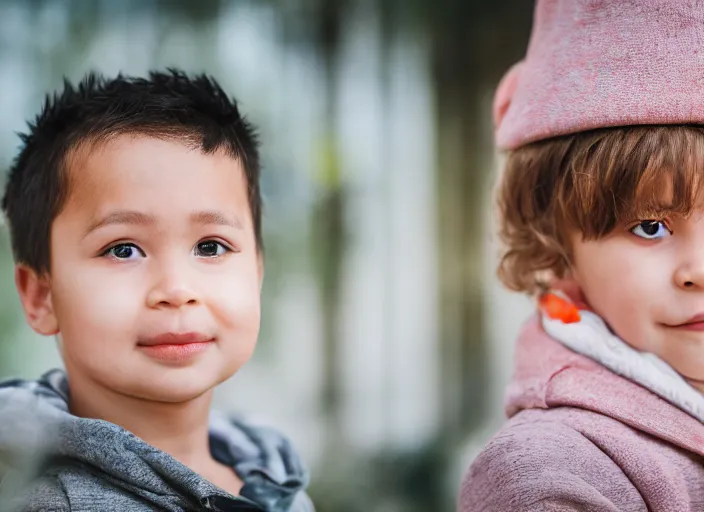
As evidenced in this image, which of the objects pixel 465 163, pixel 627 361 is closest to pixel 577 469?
pixel 627 361

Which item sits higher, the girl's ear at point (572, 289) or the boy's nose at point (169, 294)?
the boy's nose at point (169, 294)

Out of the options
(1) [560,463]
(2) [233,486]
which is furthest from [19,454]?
(1) [560,463]

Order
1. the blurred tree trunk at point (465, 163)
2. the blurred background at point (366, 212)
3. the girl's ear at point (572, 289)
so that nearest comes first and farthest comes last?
1. the girl's ear at point (572, 289)
2. the blurred background at point (366, 212)
3. the blurred tree trunk at point (465, 163)

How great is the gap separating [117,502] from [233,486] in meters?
0.18

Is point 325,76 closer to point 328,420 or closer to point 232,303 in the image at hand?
point 328,420

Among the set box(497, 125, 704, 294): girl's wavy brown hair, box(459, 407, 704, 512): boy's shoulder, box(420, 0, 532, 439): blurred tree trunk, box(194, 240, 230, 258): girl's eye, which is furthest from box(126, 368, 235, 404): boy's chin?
box(420, 0, 532, 439): blurred tree trunk

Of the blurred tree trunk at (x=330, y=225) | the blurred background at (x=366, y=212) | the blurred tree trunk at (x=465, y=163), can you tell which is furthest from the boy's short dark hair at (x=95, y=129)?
the blurred tree trunk at (x=465, y=163)

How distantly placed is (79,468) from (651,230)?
0.60 metres

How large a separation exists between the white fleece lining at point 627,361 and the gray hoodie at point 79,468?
379 mm

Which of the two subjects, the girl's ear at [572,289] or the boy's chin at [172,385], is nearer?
the boy's chin at [172,385]

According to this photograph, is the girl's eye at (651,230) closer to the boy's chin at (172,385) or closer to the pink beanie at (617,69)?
the pink beanie at (617,69)

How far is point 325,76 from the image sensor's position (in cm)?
246

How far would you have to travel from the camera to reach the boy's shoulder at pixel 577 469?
84 cm

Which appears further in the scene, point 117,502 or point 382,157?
point 382,157
